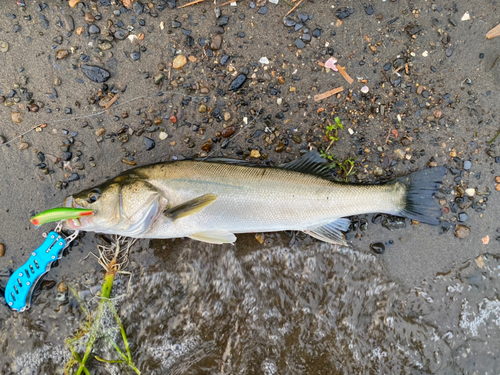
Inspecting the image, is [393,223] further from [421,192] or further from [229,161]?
[229,161]

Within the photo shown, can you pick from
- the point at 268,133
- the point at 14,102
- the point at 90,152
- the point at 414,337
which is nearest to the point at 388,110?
the point at 268,133

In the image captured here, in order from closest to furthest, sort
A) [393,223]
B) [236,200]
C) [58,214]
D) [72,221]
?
[58,214]
[72,221]
[236,200]
[393,223]

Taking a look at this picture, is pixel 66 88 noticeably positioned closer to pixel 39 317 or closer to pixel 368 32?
pixel 39 317

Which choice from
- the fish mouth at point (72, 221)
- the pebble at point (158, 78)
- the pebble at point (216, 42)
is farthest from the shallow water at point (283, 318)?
the pebble at point (216, 42)

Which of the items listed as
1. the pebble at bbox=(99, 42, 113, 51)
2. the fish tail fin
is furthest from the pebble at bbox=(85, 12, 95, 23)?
the fish tail fin

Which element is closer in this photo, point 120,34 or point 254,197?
point 254,197

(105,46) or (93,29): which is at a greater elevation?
(93,29)

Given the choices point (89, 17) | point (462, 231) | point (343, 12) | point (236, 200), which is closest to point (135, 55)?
point (89, 17)
